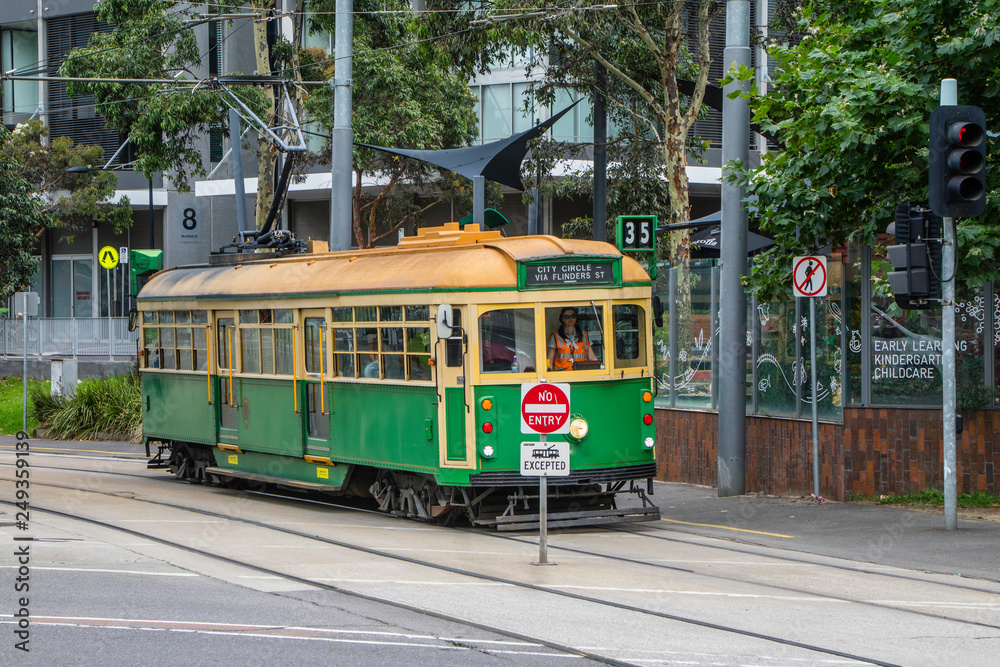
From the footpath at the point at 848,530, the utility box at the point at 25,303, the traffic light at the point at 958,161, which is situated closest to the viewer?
the footpath at the point at 848,530

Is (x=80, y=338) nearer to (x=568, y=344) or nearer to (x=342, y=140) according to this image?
(x=342, y=140)

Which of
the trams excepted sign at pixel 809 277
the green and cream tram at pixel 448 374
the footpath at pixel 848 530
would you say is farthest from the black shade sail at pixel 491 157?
the trams excepted sign at pixel 809 277

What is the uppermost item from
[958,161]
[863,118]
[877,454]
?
[863,118]

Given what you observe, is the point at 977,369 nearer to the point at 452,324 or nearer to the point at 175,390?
the point at 452,324

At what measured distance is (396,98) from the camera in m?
27.5

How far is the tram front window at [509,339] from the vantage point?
1305 cm

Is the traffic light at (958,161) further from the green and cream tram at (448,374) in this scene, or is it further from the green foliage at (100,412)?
the green foliage at (100,412)

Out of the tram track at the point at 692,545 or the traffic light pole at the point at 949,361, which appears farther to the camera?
the traffic light pole at the point at 949,361

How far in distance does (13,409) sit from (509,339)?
2158 centimetres

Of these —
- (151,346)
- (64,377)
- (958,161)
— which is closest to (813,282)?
(958,161)

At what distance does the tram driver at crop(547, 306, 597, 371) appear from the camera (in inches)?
520

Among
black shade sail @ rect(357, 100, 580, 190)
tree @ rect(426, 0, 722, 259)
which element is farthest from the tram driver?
black shade sail @ rect(357, 100, 580, 190)

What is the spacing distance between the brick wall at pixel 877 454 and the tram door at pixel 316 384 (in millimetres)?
5775

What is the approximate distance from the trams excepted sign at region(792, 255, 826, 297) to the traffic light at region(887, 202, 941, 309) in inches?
79.3
